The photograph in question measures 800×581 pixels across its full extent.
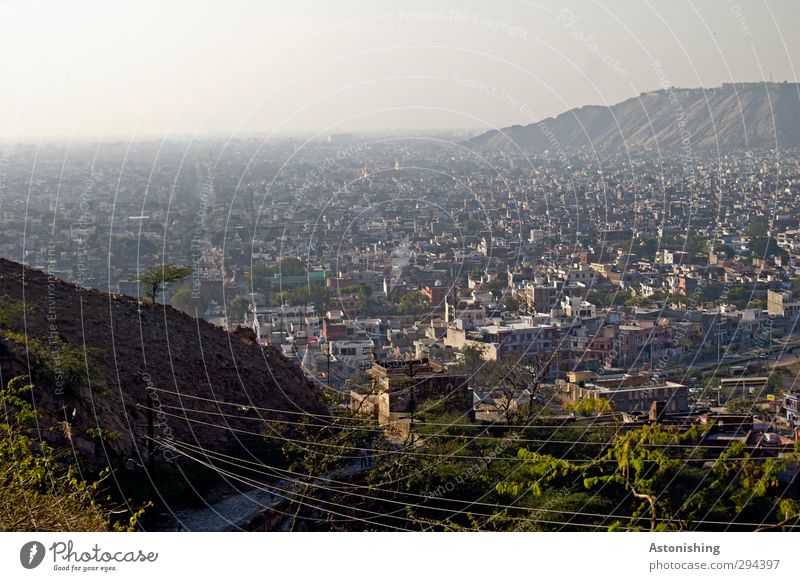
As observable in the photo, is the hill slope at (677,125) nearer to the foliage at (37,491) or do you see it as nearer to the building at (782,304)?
the building at (782,304)

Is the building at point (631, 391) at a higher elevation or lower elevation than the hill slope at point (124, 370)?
lower

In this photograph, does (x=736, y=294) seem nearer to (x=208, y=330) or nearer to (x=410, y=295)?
(x=410, y=295)
